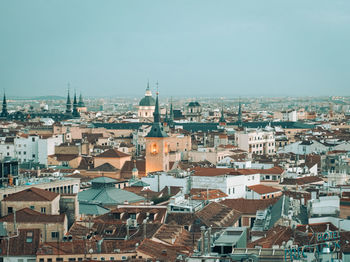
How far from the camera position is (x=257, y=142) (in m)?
86.7

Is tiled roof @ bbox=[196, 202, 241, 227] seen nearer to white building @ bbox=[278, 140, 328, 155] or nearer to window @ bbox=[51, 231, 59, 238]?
window @ bbox=[51, 231, 59, 238]

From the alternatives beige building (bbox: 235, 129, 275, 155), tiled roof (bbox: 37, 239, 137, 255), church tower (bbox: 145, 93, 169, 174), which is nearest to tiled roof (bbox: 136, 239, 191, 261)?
tiled roof (bbox: 37, 239, 137, 255)

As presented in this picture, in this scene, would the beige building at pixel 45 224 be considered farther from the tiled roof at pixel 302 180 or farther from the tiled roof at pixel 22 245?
the tiled roof at pixel 302 180

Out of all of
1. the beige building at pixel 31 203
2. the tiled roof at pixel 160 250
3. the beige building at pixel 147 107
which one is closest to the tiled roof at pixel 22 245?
the tiled roof at pixel 160 250

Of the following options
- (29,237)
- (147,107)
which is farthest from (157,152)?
(147,107)

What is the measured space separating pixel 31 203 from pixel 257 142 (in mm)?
53288

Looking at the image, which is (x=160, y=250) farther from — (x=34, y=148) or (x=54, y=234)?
(x=34, y=148)

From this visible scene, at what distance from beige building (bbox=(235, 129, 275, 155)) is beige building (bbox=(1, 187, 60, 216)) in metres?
49.9

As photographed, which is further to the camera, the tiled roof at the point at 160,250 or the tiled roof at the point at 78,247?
the tiled roof at the point at 78,247

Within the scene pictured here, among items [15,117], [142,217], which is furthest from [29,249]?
[15,117]

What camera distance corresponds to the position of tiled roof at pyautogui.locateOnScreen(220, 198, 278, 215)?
4184 centimetres

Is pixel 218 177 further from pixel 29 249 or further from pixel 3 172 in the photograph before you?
pixel 29 249

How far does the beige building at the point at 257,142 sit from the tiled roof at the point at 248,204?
41.1 meters

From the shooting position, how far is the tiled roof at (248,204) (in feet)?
137
